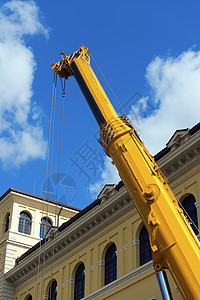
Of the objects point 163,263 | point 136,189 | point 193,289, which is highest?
point 136,189

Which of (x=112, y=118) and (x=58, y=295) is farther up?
(x=58, y=295)

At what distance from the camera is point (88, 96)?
54.6ft

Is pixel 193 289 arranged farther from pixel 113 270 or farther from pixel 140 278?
pixel 113 270

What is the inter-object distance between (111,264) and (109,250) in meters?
1.02

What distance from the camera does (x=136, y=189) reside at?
14070 millimetres

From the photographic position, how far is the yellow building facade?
25875mm

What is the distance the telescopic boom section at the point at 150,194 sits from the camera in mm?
12398

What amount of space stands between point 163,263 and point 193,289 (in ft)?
4.11

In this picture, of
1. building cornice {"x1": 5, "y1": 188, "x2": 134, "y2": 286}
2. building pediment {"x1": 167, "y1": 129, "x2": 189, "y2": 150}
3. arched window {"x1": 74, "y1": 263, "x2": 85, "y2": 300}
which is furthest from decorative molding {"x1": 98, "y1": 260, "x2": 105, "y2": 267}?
building pediment {"x1": 167, "y1": 129, "x2": 189, "y2": 150}

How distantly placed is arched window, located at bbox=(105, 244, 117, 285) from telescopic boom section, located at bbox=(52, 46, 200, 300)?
52.1 feet

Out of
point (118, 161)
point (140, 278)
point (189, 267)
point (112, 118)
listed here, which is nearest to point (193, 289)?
point (189, 267)

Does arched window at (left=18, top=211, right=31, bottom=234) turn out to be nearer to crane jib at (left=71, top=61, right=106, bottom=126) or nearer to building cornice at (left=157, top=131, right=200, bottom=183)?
building cornice at (left=157, top=131, right=200, bottom=183)

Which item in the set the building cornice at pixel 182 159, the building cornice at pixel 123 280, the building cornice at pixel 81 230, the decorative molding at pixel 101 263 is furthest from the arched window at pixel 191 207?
the decorative molding at pixel 101 263

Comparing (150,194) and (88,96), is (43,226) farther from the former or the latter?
(150,194)
